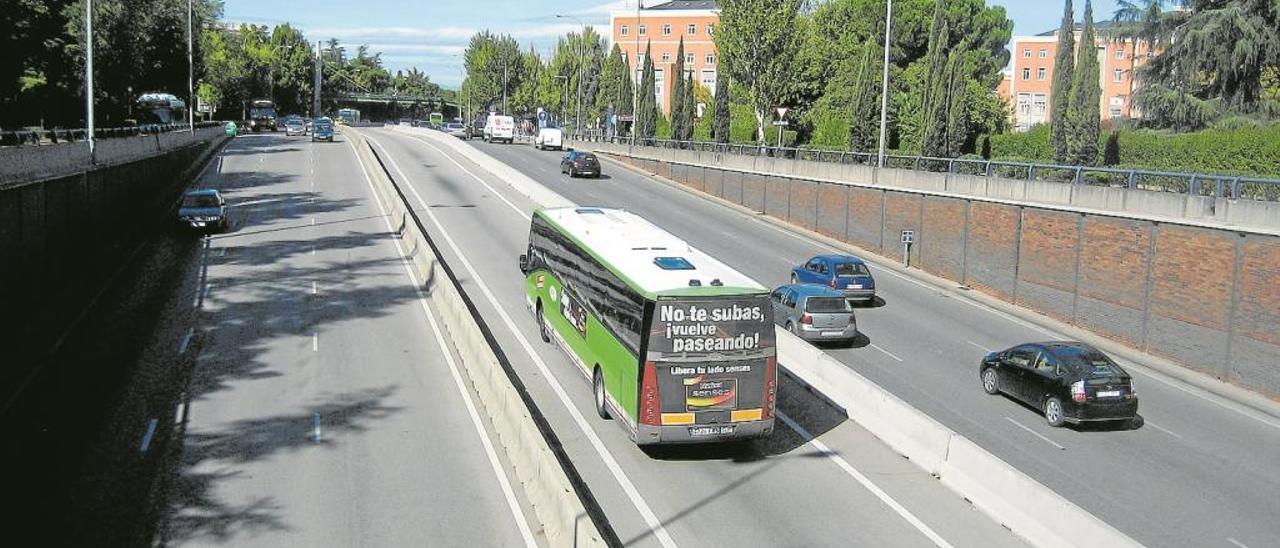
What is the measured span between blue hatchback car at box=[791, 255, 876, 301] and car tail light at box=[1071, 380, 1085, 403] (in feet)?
39.7

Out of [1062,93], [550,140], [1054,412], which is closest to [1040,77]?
[550,140]

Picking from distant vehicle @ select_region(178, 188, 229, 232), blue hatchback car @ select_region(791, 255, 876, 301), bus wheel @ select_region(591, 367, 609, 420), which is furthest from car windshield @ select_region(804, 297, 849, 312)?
distant vehicle @ select_region(178, 188, 229, 232)

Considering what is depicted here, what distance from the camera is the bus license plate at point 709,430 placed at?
61.0ft

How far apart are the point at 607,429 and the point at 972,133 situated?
241 ft

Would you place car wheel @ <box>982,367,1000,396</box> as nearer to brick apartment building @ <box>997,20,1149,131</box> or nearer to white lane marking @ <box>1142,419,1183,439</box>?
white lane marking @ <box>1142,419,1183,439</box>

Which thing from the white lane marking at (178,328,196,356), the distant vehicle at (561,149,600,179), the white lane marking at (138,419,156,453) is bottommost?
the white lane marking at (138,419,156,453)

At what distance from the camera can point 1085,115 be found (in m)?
53.3

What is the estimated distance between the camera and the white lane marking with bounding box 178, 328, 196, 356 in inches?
1017

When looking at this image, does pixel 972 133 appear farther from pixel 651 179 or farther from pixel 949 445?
pixel 949 445

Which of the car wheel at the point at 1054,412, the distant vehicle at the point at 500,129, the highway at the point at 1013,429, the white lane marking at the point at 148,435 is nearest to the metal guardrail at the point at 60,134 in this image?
the highway at the point at 1013,429

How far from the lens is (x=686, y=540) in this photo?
1566 cm

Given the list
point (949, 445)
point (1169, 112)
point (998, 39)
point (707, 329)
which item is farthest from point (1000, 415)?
point (998, 39)

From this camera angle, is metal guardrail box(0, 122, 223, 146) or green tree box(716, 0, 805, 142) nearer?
metal guardrail box(0, 122, 223, 146)

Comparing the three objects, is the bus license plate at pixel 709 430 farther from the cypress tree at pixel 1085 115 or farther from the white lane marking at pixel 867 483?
the cypress tree at pixel 1085 115
